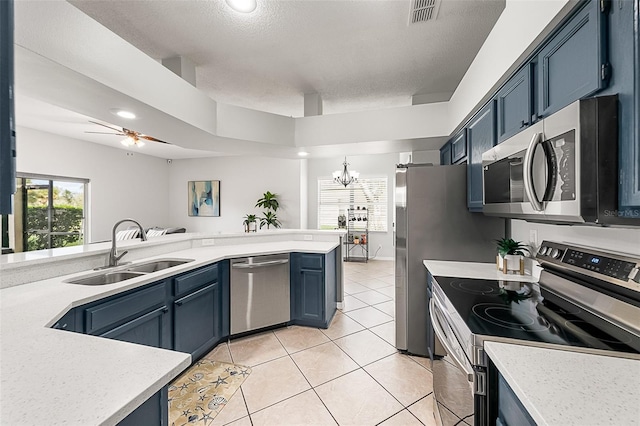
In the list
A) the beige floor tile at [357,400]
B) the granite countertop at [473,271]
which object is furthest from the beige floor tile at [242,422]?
the granite countertop at [473,271]

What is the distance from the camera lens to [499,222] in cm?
227

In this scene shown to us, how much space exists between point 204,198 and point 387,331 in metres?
6.13

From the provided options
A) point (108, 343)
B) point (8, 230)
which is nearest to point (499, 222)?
point (108, 343)

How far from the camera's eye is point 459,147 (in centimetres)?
262

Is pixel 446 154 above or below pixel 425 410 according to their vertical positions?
above

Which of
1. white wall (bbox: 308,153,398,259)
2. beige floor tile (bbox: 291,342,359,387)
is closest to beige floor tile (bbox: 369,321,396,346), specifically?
beige floor tile (bbox: 291,342,359,387)

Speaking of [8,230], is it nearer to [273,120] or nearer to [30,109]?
[30,109]

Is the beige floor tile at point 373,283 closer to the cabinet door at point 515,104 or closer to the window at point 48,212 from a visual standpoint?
the cabinet door at point 515,104

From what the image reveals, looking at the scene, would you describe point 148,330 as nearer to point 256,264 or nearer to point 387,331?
point 256,264

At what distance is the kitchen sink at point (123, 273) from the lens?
190 centimetres

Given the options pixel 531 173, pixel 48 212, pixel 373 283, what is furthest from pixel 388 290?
pixel 48 212

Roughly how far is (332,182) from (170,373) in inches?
255

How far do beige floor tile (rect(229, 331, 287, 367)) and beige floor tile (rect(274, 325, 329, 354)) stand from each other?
0.07 m

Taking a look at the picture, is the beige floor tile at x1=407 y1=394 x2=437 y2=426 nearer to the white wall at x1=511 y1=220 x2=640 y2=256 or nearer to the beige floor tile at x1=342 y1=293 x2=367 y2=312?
the white wall at x1=511 y1=220 x2=640 y2=256
